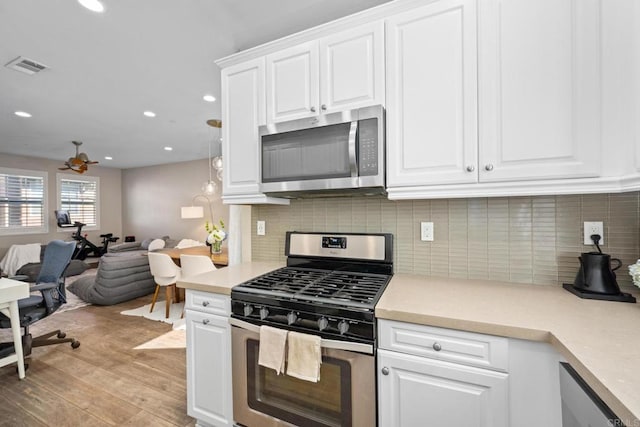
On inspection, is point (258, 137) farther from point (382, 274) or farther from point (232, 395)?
point (232, 395)

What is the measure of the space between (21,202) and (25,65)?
6070mm

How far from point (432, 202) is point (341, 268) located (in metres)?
0.72

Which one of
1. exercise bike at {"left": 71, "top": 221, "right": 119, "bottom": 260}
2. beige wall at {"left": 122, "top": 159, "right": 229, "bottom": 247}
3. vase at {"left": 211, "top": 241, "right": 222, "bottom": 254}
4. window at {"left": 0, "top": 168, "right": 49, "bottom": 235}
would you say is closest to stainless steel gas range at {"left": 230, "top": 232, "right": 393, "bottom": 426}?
vase at {"left": 211, "top": 241, "right": 222, "bottom": 254}

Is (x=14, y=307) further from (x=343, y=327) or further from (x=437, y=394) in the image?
(x=437, y=394)

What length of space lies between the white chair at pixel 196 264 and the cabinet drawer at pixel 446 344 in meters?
2.62

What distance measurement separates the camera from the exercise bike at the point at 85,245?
7.25m

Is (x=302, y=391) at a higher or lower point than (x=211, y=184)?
lower

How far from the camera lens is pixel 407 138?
4.94 feet

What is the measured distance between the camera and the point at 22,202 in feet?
21.8

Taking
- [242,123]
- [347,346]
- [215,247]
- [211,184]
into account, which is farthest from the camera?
[211,184]

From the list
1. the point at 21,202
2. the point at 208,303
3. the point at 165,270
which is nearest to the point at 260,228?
the point at 208,303

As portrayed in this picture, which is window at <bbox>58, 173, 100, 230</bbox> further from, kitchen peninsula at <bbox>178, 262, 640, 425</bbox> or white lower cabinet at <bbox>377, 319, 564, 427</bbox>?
white lower cabinet at <bbox>377, 319, 564, 427</bbox>

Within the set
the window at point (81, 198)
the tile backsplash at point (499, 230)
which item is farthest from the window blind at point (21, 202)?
the tile backsplash at point (499, 230)

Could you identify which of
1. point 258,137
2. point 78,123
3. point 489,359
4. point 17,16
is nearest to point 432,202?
point 489,359
